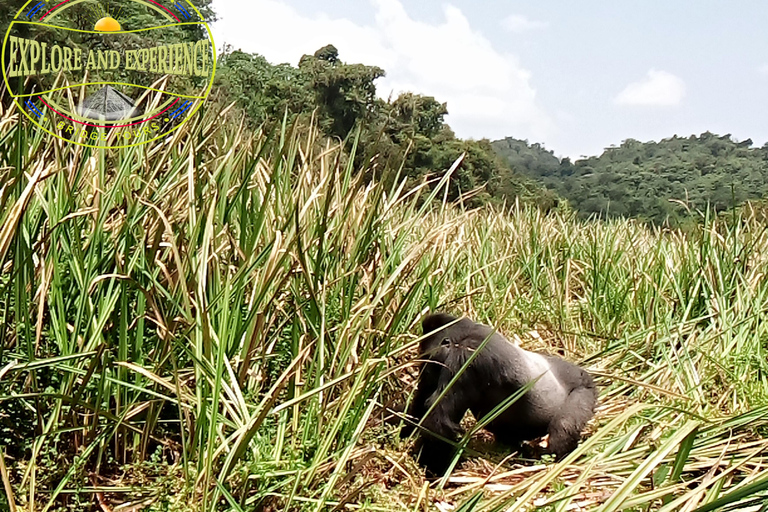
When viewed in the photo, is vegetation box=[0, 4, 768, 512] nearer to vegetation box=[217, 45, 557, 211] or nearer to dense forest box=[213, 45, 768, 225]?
dense forest box=[213, 45, 768, 225]

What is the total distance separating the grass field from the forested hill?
1542 cm

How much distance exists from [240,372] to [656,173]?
1363 inches

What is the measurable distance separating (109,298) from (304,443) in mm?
531

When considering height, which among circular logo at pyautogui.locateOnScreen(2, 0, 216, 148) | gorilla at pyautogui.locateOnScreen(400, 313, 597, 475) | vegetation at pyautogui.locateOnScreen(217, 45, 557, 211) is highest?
vegetation at pyautogui.locateOnScreen(217, 45, 557, 211)

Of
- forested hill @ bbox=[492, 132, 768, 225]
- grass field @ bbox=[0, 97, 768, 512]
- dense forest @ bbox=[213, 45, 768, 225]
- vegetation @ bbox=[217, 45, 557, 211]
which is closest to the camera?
grass field @ bbox=[0, 97, 768, 512]

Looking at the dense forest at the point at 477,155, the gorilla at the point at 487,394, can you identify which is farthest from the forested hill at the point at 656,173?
the gorilla at the point at 487,394

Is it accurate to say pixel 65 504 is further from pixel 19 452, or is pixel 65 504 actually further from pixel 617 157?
pixel 617 157

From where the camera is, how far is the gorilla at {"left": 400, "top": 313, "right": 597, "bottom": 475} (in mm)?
1606

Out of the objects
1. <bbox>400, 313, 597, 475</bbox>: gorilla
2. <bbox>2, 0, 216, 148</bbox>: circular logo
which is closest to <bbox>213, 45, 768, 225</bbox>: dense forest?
<bbox>2, 0, 216, 148</bbox>: circular logo

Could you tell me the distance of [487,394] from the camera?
1691mm

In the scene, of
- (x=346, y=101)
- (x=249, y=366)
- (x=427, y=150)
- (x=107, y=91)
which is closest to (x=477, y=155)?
(x=427, y=150)

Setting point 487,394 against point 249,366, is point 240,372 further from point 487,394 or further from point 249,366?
point 487,394

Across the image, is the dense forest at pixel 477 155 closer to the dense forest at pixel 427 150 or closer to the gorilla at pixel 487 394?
the dense forest at pixel 427 150

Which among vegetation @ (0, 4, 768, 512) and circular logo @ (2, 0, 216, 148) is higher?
circular logo @ (2, 0, 216, 148)
